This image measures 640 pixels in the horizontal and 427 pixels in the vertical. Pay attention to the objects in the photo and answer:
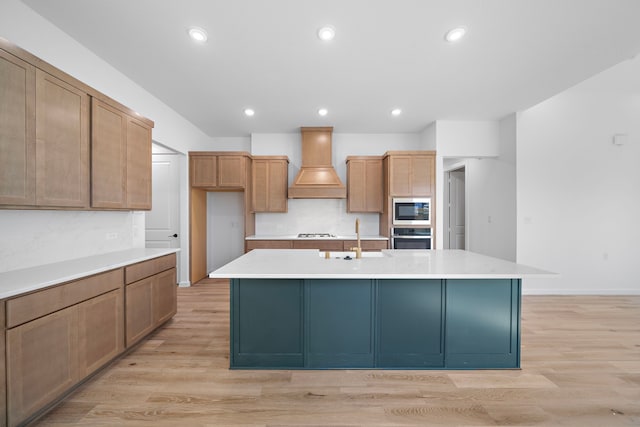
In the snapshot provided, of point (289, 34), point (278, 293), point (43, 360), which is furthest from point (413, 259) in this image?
point (43, 360)

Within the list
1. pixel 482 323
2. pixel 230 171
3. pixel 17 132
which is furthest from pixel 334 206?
pixel 17 132

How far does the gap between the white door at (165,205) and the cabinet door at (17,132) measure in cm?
324

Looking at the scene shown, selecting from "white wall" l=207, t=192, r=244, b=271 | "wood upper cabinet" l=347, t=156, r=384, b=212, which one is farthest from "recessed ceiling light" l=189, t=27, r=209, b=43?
"white wall" l=207, t=192, r=244, b=271

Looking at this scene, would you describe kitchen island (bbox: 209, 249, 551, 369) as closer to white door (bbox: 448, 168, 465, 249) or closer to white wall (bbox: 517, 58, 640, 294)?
white wall (bbox: 517, 58, 640, 294)

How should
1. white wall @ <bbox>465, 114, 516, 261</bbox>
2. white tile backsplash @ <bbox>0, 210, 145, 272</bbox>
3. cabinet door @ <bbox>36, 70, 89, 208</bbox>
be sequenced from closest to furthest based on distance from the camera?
cabinet door @ <bbox>36, 70, 89, 208</bbox> → white tile backsplash @ <bbox>0, 210, 145, 272</bbox> → white wall @ <bbox>465, 114, 516, 261</bbox>

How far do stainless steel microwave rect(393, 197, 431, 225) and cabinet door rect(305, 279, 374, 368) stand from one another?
110 inches

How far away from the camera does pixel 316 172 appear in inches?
203

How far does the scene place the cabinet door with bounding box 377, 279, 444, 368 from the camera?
228 centimetres

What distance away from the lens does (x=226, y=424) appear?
5.65 ft

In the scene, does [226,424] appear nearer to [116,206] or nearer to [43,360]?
[43,360]

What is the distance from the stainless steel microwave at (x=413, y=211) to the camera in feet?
15.7

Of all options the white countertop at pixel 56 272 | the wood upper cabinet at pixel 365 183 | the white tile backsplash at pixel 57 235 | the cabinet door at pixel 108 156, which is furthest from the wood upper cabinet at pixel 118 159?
the wood upper cabinet at pixel 365 183

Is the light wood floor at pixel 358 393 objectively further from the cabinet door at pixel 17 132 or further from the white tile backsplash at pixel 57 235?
the cabinet door at pixel 17 132

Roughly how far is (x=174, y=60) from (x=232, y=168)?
229 centimetres
